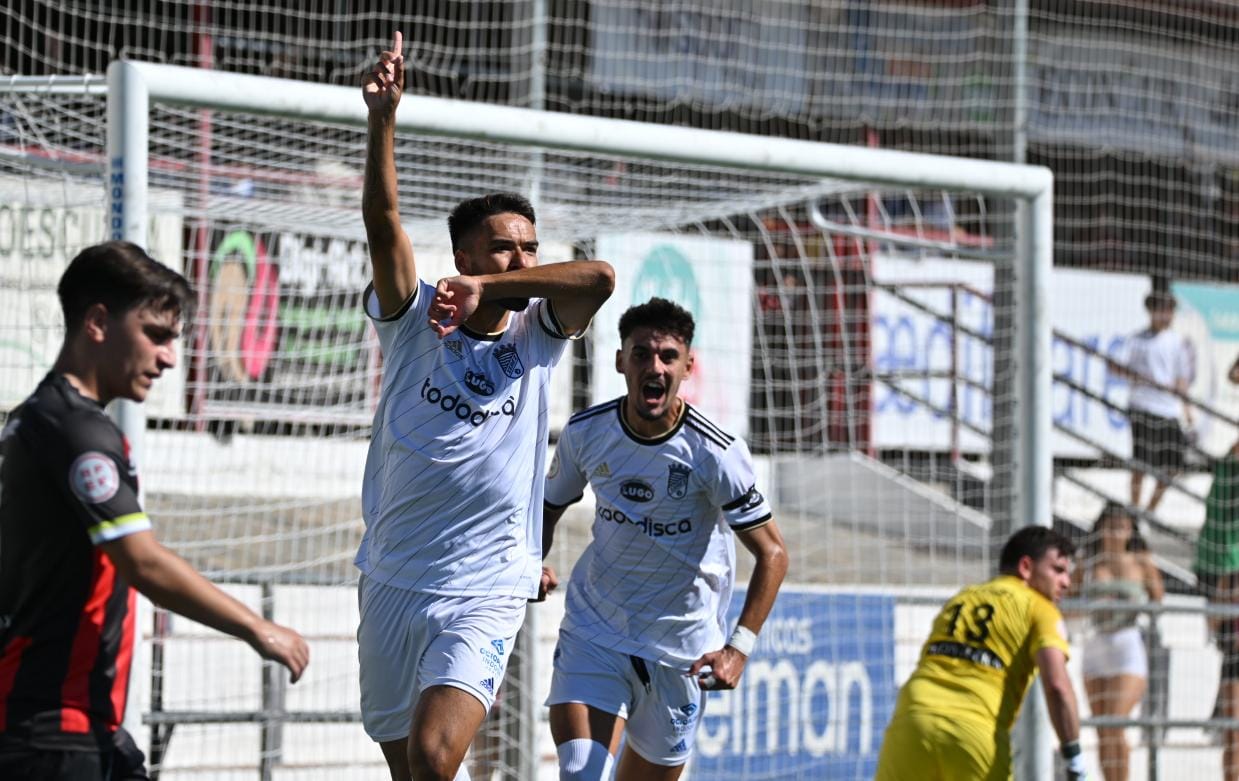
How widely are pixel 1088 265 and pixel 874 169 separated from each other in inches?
368

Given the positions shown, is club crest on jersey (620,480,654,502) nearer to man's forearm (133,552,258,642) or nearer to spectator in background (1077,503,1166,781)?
man's forearm (133,552,258,642)

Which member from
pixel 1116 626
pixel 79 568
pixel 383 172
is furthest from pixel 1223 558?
pixel 79 568

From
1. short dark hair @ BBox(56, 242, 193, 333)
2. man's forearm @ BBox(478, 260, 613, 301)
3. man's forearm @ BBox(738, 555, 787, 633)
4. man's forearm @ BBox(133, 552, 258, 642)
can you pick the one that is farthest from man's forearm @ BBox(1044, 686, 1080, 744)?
short dark hair @ BBox(56, 242, 193, 333)

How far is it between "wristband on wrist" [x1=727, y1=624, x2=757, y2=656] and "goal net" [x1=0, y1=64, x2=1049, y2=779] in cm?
233

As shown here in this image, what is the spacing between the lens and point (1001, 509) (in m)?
8.89

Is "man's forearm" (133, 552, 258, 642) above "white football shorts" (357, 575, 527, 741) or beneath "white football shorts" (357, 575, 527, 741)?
above

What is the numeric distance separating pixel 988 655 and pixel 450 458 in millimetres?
3165

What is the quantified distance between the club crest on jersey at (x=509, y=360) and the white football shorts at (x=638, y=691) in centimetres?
148

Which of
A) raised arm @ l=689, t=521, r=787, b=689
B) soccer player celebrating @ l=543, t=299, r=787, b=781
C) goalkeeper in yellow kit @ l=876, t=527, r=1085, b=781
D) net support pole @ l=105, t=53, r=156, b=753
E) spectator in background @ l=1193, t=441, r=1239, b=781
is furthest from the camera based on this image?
spectator in background @ l=1193, t=441, r=1239, b=781

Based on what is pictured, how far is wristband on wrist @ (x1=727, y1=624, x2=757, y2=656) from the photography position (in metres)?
5.91

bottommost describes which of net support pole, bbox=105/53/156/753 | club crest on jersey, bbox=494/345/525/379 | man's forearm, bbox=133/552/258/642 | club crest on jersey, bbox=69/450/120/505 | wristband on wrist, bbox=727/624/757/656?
wristband on wrist, bbox=727/624/757/656

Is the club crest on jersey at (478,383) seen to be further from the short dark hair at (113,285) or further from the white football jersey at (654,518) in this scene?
the short dark hair at (113,285)

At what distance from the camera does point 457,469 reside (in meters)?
5.05

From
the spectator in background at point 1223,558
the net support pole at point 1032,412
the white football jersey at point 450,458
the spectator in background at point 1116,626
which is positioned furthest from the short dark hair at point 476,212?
the spectator in background at point 1223,558
